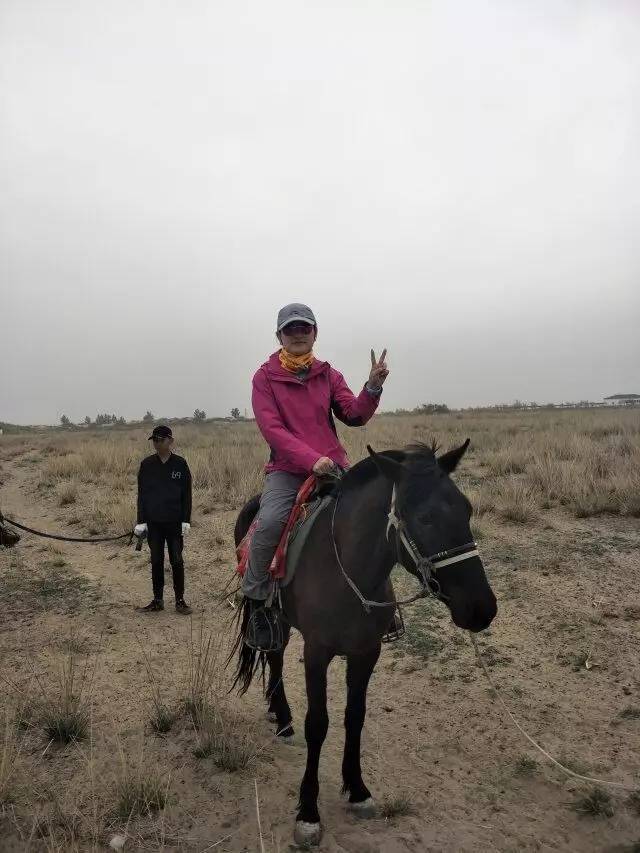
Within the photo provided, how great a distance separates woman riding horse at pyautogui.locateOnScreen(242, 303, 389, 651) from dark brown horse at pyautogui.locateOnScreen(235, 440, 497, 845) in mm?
255

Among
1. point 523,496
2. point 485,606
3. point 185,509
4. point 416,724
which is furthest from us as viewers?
point 523,496

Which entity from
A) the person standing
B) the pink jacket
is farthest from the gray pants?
the person standing

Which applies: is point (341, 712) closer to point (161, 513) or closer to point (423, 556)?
point (423, 556)

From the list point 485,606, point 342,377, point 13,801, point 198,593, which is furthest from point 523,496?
point 13,801

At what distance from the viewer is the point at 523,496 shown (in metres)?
9.52

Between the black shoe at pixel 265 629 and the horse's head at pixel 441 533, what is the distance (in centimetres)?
141

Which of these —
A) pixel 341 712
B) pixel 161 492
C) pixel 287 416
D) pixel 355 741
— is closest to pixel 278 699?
pixel 341 712

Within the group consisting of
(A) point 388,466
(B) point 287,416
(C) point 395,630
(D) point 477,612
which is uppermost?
(B) point 287,416

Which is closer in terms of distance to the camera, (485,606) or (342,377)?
(485,606)

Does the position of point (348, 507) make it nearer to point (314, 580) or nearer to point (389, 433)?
point (314, 580)

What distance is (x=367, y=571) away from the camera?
293 centimetres

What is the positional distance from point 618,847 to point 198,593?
600cm

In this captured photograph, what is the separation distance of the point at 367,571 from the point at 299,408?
124cm

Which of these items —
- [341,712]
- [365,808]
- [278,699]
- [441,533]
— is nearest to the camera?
[441,533]
